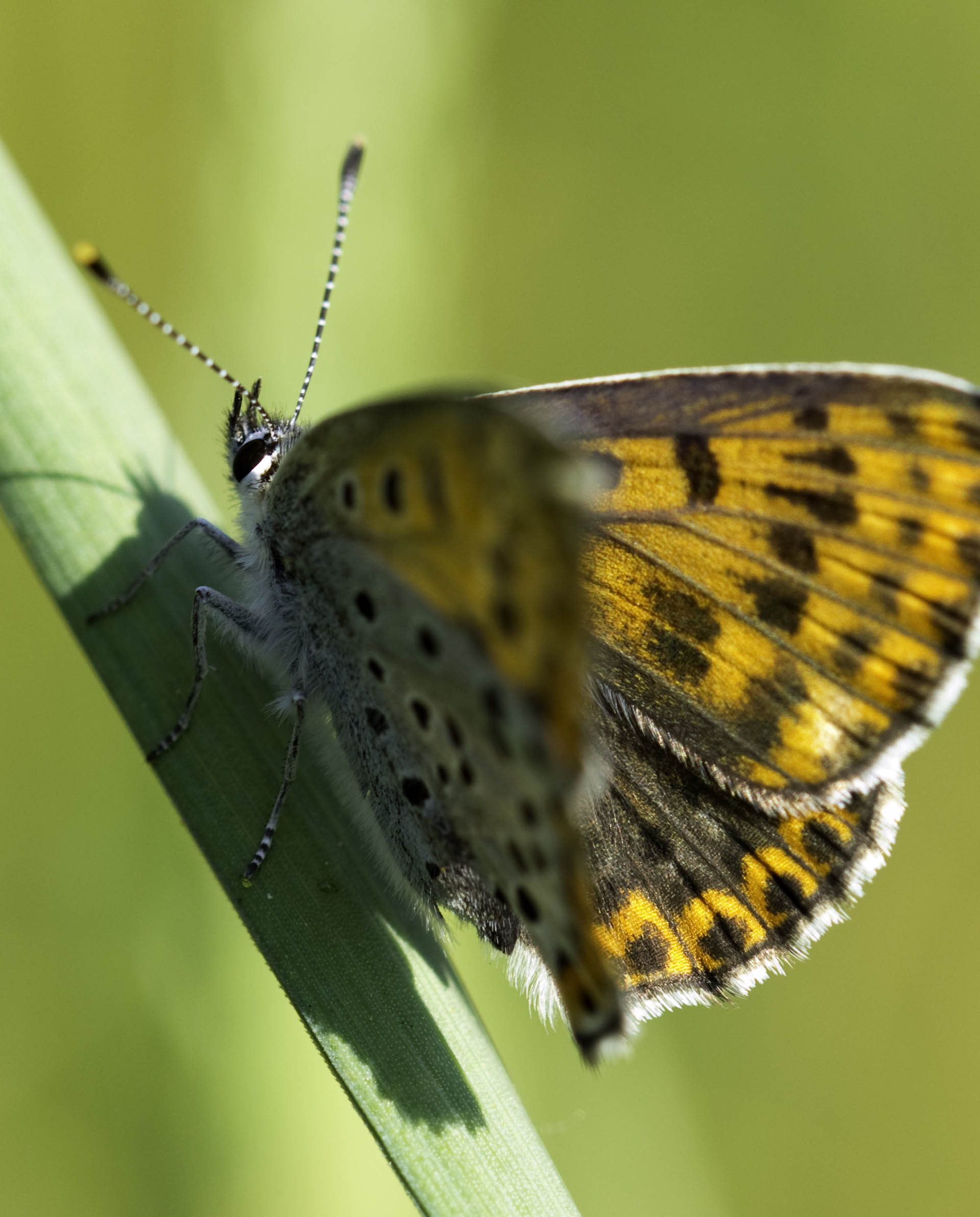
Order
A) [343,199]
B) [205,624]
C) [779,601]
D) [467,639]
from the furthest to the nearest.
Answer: [343,199] < [205,624] < [779,601] < [467,639]

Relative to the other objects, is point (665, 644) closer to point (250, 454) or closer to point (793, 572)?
point (793, 572)

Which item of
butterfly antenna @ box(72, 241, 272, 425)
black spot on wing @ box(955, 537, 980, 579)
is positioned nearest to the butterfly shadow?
butterfly antenna @ box(72, 241, 272, 425)

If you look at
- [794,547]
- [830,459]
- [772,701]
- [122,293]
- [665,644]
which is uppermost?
[122,293]

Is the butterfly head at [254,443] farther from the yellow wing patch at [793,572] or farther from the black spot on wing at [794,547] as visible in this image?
the black spot on wing at [794,547]

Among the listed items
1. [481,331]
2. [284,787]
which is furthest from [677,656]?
[481,331]

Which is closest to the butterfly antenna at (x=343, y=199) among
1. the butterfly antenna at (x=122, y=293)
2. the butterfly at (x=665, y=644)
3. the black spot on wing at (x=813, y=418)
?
the butterfly at (x=665, y=644)

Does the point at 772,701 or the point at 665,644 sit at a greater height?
the point at 665,644

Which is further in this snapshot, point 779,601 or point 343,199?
point 343,199
